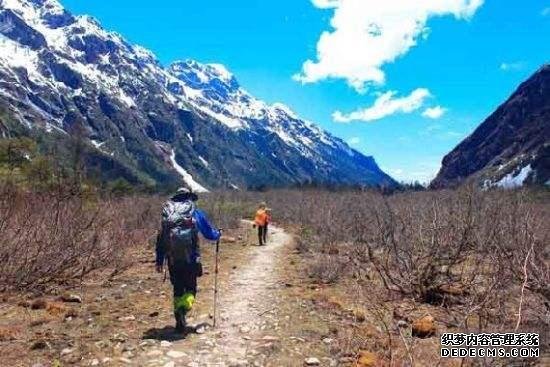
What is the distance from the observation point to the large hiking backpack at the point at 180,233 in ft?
28.5

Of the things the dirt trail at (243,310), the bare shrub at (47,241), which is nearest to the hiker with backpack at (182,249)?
the dirt trail at (243,310)

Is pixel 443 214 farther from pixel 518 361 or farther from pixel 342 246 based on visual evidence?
pixel 342 246

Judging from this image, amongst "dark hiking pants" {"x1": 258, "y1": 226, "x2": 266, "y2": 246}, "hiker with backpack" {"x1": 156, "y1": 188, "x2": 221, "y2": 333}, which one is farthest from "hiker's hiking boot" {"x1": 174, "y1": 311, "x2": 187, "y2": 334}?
"dark hiking pants" {"x1": 258, "y1": 226, "x2": 266, "y2": 246}

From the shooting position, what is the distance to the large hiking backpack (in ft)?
28.5

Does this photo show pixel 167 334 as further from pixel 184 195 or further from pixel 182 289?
pixel 184 195

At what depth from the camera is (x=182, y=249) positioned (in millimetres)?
8680

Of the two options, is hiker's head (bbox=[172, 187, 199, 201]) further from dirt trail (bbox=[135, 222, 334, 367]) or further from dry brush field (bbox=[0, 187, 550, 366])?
dry brush field (bbox=[0, 187, 550, 366])

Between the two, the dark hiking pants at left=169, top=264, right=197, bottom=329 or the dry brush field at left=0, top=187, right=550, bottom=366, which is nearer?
the dark hiking pants at left=169, top=264, right=197, bottom=329

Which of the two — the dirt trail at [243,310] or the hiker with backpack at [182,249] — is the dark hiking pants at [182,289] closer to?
the hiker with backpack at [182,249]

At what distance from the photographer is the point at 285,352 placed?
7.94 metres

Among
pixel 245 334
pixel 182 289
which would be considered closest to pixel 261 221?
pixel 182 289

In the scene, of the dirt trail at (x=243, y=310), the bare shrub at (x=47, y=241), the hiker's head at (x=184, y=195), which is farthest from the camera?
the bare shrub at (x=47, y=241)

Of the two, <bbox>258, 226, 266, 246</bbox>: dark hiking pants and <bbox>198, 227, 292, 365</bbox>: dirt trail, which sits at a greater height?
<bbox>258, 226, 266, 246</bbox>: dark hiking pants

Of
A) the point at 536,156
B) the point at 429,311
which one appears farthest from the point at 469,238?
the point at 536,156
